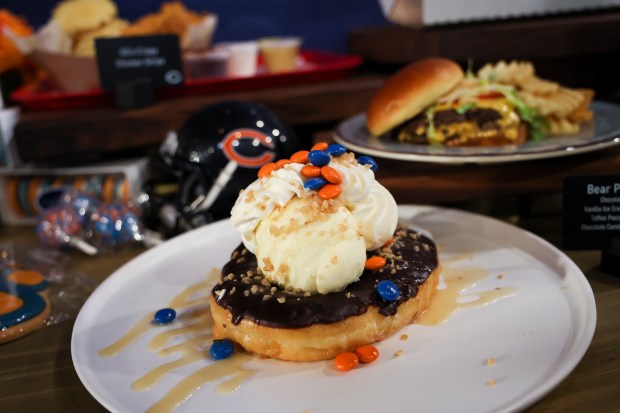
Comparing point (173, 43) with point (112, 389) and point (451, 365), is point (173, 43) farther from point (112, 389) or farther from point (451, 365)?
point (451, 365)

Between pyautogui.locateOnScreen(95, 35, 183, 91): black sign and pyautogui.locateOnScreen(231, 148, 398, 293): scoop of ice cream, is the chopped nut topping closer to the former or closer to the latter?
pyautogui.locateOnScreen(231, 148, 398, 293): scoop of ice cream

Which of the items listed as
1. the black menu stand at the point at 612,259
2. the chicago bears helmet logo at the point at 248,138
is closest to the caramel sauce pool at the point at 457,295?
the black menu stand at the point at 612,259

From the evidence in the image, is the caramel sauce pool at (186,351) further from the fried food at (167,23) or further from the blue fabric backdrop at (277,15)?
the blue fabric backdrop at (277,15)

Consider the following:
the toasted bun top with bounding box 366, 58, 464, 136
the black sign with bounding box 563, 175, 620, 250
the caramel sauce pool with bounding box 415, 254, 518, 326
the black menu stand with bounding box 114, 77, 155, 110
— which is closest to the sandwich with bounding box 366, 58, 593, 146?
the toasted bun top with bounding box 366, 58, 464, 136

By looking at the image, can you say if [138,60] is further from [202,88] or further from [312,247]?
[312,247]

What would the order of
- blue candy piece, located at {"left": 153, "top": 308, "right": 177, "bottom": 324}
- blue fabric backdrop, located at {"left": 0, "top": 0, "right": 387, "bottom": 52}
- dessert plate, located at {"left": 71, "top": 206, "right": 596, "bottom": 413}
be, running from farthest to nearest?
1. blue fabric backdrop, located at {"left": 0, "top": 0, "right": 387, "bottom": 52}
2. blue candy piece, located at {"left": 153, "top": 308, "right": 177, "bottom": 324}
3. dessert plate, located at {"left": 71, "top": 206, "right": 596, "bottom": 413}

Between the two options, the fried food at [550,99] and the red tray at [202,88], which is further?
the red tray at [202,88]
